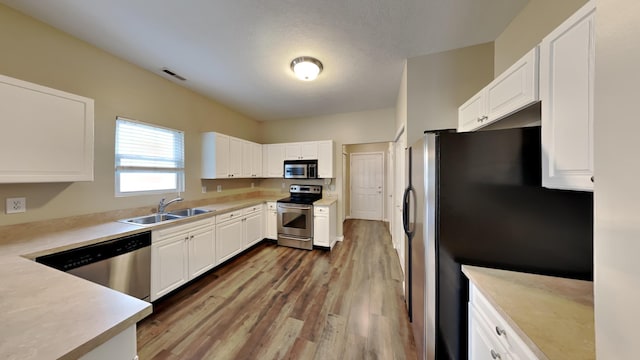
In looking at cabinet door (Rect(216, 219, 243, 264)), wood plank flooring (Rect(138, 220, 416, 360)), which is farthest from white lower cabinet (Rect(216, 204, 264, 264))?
wood plank flooring (Rect(138, 220, 416, 360))

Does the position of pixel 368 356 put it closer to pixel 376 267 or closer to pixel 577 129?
pixel 376 267

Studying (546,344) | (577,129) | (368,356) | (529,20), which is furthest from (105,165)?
(529,20)

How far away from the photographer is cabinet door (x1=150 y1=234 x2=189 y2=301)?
2057 millimetres

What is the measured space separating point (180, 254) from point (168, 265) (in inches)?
6.0

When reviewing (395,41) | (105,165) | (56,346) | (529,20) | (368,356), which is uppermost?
(395,41)

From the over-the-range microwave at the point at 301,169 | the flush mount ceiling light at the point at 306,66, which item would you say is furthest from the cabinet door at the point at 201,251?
the flush mount ceiling light at the point at 306,66

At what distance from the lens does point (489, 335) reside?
95cm

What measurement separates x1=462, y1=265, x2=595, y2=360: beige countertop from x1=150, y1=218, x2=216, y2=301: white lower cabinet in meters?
2.69

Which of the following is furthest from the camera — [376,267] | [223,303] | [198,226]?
[376,267]

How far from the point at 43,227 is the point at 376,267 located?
11.8 feet

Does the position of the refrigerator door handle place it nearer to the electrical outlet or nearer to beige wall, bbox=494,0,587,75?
beige wall, bbox=494,0,587,75

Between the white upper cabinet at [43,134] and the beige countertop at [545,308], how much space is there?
9.95ft

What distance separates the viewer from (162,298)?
7.21 feet

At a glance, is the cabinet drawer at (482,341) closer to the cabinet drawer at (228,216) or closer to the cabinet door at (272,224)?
the cabinet drawer at (228,216)
